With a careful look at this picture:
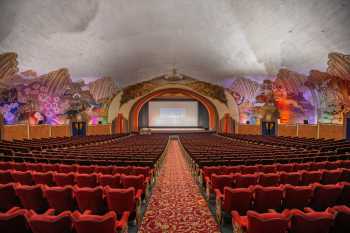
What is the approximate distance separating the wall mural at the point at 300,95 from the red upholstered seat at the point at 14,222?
15.4 metres

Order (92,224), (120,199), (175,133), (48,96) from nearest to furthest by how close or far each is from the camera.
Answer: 1. (92,224)
2. (120,199)
3. (48,96)
4. (175,133)

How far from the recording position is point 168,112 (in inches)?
1444

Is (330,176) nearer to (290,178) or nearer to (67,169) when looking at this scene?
(290,178)

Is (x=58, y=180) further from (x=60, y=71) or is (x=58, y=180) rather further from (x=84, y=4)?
(x=60, y=71)

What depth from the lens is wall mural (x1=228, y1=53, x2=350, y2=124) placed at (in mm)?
14007

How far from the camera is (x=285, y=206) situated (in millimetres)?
3348

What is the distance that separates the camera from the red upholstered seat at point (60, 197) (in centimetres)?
317

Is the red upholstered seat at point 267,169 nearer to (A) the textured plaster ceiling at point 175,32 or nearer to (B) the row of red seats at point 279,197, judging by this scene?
(B) the row of red seats at point 279,197

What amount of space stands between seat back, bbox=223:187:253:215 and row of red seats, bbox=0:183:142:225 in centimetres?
149

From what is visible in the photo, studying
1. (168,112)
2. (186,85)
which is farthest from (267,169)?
(168,112)

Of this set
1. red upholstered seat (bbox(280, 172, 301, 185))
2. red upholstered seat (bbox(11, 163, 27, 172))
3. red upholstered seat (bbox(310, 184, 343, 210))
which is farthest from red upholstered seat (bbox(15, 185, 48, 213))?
red upholstered seat (bbox(280, 172, 301, 185))

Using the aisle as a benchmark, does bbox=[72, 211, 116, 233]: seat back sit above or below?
above

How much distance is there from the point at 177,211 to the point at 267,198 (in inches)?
70.1

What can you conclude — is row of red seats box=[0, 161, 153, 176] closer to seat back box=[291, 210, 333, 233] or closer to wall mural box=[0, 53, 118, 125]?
seat back box=[291, 210, 333, 233]
